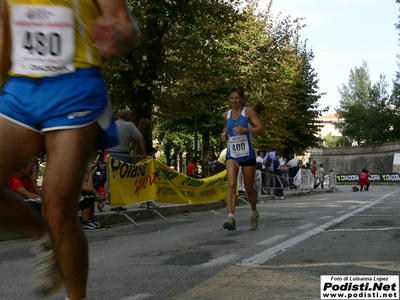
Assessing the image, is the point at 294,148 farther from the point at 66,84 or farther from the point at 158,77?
the point at 66,84

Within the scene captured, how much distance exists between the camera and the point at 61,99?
2.94m

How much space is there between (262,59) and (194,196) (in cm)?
2432

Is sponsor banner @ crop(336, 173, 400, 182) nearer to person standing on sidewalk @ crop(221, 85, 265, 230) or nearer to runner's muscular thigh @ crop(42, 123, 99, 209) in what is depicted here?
person standing on sidewalk @ crop(221, 85, 265, 230)

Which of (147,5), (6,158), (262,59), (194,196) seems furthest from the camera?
(262,59)

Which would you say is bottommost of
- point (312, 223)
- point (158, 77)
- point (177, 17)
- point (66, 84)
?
point (312, 223)

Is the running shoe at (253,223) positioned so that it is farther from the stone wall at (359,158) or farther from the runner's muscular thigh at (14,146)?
the stone wall at (359,158)

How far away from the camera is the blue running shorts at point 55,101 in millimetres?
2928

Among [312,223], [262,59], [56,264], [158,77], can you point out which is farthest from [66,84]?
[262,59]

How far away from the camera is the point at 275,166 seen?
27.0 metres

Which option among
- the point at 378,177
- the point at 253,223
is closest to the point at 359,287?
the point at 253,223

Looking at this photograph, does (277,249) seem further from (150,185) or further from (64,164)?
(150,185)

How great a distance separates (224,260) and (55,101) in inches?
134

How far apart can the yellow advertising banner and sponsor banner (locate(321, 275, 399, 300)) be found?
730cm

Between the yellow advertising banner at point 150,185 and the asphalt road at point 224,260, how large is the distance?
1873mm
